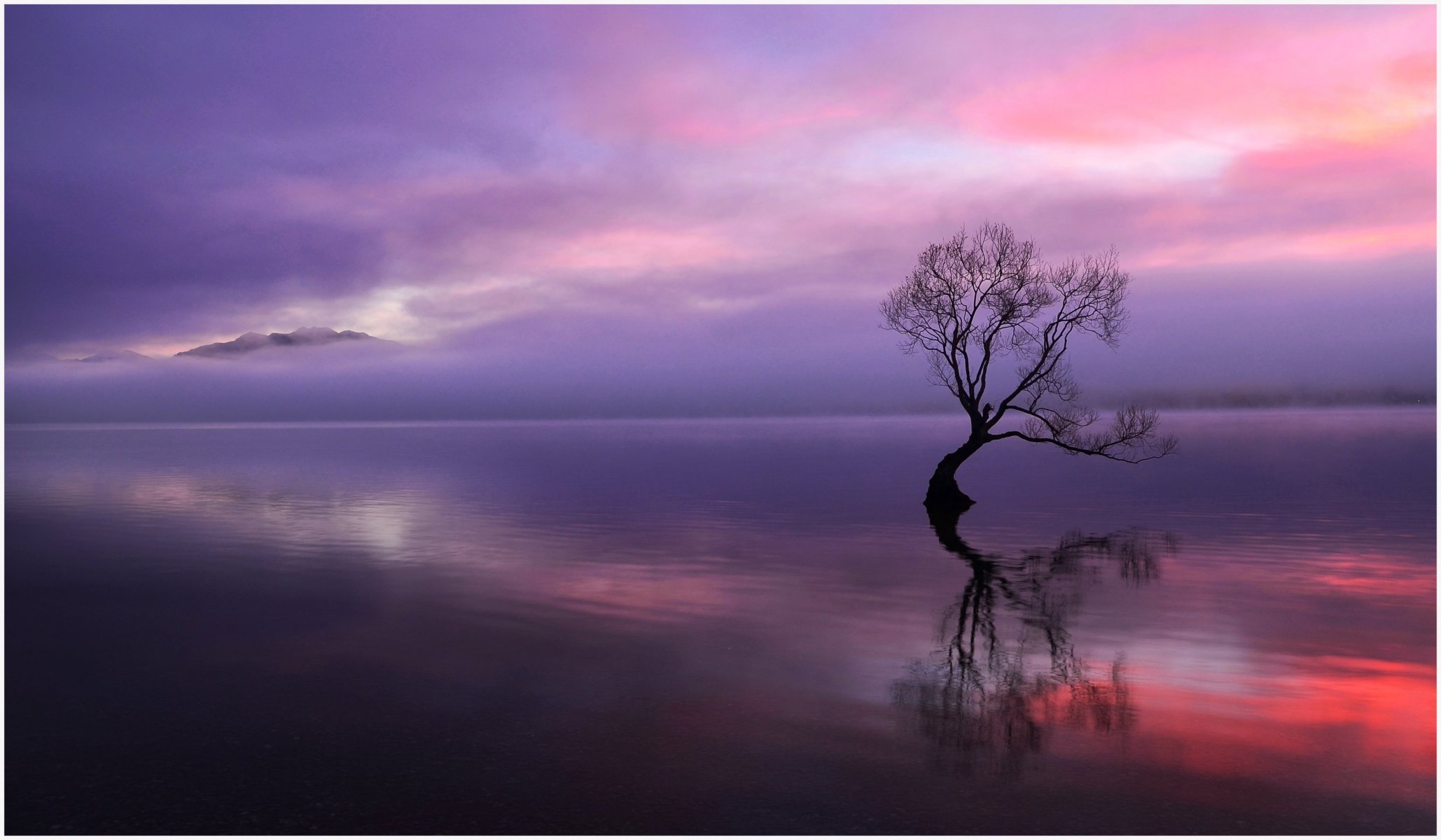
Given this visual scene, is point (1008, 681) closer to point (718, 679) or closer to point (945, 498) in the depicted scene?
point (718, 679)

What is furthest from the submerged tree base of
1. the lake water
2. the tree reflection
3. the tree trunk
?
the tree reflection

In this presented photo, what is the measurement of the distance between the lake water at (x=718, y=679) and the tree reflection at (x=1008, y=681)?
0.08m

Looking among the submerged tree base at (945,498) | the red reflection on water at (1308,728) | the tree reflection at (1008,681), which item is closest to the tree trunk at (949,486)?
the submerged tree base at (945,498)

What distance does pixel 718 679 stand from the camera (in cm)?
1377

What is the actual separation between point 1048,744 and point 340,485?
5259cm

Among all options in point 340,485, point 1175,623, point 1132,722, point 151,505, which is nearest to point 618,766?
point 1132,722

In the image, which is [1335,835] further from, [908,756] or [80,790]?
[80,790]

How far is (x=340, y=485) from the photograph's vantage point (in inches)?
2206

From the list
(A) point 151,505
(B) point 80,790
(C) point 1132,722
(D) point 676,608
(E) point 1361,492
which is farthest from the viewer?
(E) point 1361,492

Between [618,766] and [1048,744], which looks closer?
[618,766]

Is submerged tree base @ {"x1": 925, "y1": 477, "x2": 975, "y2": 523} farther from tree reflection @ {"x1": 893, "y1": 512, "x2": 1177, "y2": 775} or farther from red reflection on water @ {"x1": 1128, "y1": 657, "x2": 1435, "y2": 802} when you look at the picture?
red reflection on water @ {"x1": 1128, "y1": 657, "x2": 1435, "y2": 802}

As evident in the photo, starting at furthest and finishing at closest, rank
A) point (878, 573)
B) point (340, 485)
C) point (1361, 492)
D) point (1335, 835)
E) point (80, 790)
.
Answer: point (340, 485) < point (1361, 492) < point (878, 573) < point (80, 790) < point (1335, 835)

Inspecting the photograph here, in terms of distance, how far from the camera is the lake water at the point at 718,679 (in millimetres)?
9398

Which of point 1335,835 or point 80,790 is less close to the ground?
point 80,790
